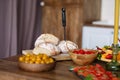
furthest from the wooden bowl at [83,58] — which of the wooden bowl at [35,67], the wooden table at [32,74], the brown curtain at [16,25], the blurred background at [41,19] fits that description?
the brown curtain at [16,25]

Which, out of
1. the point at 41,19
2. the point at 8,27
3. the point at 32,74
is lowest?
the point at 32,74

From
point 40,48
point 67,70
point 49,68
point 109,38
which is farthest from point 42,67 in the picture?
point 109,38

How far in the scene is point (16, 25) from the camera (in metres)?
3.84

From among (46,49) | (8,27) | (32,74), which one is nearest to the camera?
(32,74)

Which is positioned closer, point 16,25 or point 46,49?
point 46,49

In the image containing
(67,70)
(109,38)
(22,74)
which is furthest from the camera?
(109,38)

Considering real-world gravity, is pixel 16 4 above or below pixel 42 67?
above

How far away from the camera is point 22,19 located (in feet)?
13.3

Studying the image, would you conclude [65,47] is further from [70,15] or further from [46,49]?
[70,15]

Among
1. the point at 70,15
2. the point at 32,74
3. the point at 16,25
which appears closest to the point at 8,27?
the point at 16,25

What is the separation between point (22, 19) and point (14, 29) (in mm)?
296

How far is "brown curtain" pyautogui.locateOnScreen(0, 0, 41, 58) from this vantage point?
3.79 meters

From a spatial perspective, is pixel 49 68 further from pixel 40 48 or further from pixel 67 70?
pixel 40 48

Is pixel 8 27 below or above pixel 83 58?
above
